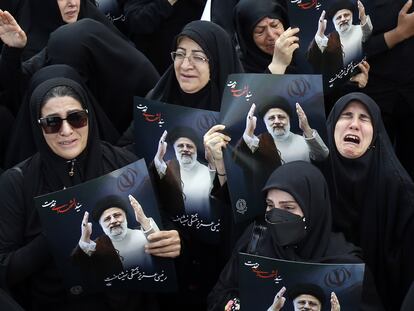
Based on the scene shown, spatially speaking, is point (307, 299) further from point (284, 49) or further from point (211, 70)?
point (284, 49)

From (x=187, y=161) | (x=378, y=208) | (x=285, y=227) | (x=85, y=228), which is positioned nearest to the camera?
(x=285, y=227)

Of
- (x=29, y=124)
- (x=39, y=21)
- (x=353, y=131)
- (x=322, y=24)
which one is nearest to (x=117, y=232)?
(x=29, y=124)

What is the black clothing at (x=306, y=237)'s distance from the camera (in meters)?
3.75

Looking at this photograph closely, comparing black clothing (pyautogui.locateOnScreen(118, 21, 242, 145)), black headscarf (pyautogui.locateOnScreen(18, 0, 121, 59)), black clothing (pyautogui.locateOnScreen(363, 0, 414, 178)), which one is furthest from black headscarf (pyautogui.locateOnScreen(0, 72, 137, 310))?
black clothing (pyautogui.locateOnScreen(363, 0, 414, 178))

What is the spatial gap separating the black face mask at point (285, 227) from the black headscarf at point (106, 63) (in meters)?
1.46

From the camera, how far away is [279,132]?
4117 mm

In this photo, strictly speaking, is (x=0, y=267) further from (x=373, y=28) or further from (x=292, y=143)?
(x=373, y=28)

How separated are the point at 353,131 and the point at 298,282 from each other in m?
1.05

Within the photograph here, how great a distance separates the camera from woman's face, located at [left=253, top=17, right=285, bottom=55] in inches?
205

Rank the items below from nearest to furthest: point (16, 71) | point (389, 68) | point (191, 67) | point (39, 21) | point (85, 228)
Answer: point (85, 228), point (191, 67), point (16, 71), point (389, 68), point (39, 21)

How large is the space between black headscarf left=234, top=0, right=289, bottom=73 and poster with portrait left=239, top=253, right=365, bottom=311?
1.86m

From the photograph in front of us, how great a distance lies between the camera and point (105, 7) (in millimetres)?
5996

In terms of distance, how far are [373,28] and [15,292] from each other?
2397mm

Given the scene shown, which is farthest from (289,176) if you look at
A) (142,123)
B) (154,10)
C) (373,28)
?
(154,10)
